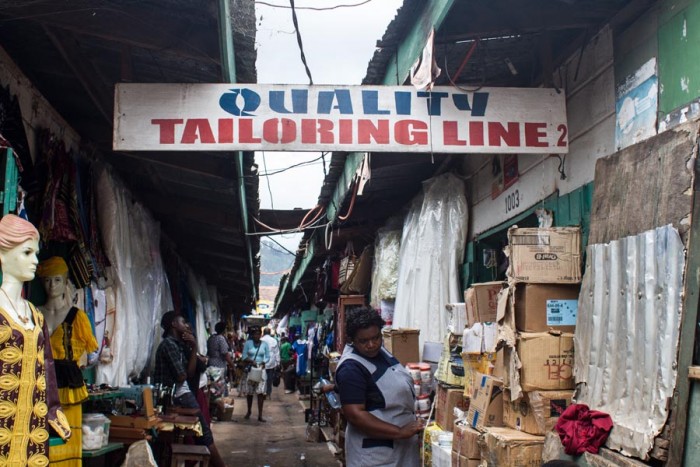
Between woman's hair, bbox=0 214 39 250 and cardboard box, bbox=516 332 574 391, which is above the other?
woman's hair, bbox=0 214 39 250

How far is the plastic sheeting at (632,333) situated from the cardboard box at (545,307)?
0.83ft

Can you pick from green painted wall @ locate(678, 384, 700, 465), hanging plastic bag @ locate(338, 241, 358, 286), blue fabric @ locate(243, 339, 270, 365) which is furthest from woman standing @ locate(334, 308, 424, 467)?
blue fabric @ locate(243, 339, 270, 365)

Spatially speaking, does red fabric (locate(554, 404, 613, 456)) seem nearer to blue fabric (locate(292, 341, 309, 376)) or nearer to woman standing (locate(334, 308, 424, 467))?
woman standing (locate(334, 308, 424, 467))

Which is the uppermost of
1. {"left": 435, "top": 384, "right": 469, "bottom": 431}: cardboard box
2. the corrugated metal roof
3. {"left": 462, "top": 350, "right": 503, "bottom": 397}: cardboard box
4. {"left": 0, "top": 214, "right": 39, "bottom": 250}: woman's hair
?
the corrugated metal roof

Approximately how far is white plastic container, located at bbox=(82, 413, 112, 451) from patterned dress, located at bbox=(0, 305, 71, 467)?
1.42 meters

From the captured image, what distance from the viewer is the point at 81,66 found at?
5133 mm

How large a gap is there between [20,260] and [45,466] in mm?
1080

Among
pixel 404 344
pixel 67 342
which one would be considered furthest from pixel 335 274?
pixel 67 342

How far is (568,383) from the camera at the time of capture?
430 centimetres

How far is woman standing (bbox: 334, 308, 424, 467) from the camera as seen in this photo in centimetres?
399

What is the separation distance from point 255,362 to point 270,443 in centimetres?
359

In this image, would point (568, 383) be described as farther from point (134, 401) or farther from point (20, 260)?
point (134, 401)

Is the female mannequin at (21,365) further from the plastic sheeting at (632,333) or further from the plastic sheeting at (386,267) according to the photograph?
the plastic sheeting at (386,267)

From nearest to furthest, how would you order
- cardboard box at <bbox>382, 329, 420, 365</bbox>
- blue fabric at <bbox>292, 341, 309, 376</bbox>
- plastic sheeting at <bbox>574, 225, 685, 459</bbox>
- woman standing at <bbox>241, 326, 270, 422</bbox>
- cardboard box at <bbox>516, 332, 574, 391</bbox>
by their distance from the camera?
1. plastic sheeting at <bbox>574, 225, 685, 459</bbox>
2. cardboard box at <bbox>516, 332, 574, 391</bbox>
3. cardboard box at <bbox>382, 329, 420, 365</bbox>
4. woman standing at <bbox>241, 326, 270, 422</bbox>
5. blue fabric at <bbox>292, 341, 309, 376</bbox>
